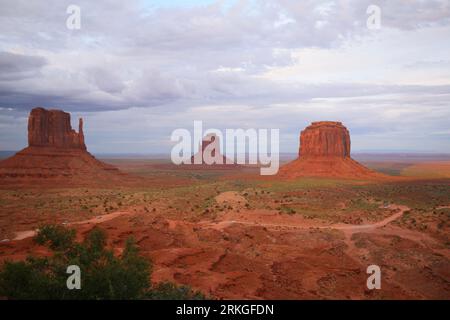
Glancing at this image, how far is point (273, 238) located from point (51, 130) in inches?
2816

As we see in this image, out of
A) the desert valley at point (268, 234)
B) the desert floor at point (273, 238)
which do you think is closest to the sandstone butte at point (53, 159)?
the desert valley at point (268, 234)

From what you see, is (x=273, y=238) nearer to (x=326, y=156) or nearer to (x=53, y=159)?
(x=53, y=159)

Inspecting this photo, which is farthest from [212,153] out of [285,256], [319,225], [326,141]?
[285,256]

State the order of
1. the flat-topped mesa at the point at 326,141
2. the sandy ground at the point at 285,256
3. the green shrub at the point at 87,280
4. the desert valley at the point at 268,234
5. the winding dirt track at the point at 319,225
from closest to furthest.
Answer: the green shrub at the point at 87,280, the sandy ground at the point at 285,256, the desert valley at the point at 268,234, the winding dirt track at the point at 319,225, the flat-topped mesa at the point at 326,141

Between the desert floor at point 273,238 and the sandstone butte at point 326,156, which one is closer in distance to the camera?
the desert floor at point 273,238

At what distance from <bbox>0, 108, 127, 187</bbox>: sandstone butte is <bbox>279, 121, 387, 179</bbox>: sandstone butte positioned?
150 ft

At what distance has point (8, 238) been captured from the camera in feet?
94.2

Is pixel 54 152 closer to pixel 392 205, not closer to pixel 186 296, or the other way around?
pixel 392 205

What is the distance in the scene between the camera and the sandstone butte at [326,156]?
8825 centimetres

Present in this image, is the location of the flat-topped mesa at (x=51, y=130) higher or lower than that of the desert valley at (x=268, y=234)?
higher

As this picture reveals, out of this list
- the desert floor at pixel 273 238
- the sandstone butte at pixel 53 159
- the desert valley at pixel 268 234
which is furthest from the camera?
the sandstone butte at pixel 53 159

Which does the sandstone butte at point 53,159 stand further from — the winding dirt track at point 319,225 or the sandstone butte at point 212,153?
the sandstone butte at point 212,153
